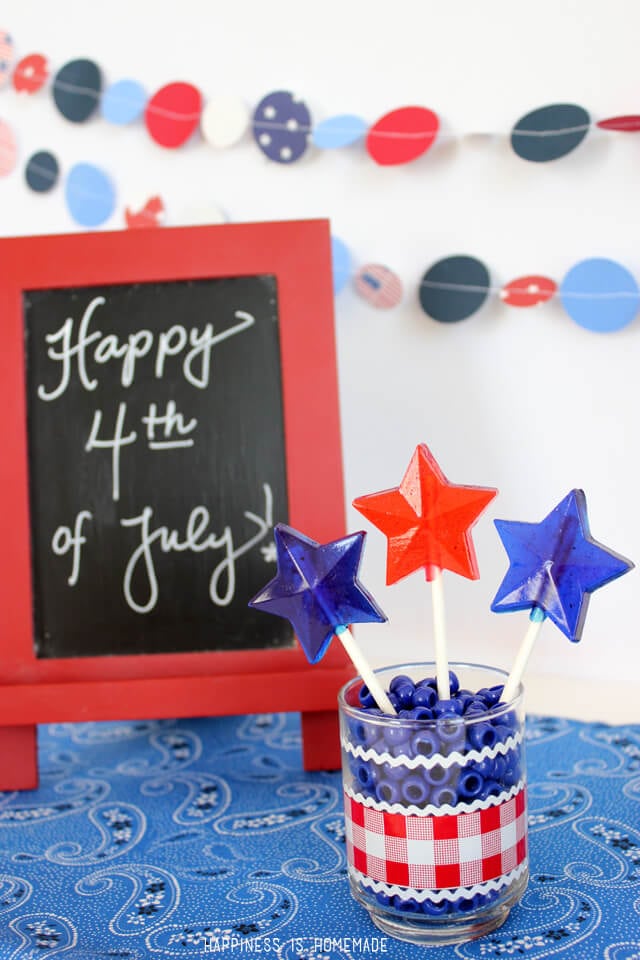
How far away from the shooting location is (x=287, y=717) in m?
1.09

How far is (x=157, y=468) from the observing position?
0.93m

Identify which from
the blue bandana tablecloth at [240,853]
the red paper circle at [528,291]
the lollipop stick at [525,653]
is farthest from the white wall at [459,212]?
the lollipop stick at [525,653]

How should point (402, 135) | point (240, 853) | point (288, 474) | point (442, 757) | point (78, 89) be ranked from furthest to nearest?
point (78, 89), point (402, 135), point (288, 474), point (240, 853), point (442, 757)

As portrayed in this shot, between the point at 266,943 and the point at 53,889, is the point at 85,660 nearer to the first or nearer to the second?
the point at 53,889

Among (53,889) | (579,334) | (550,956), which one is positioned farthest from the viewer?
(579,334)

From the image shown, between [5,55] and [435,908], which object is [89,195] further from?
[435,908]

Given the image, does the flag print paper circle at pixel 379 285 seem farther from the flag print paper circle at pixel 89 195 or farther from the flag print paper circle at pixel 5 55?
the flag print paper circle at pixel 5 55

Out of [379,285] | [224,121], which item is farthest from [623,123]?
[224,121]

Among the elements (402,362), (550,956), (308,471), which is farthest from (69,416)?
(550,956)

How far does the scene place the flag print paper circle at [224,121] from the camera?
108 cm

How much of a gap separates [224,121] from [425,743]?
0.78 metres

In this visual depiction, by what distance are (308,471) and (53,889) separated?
0.42 metres

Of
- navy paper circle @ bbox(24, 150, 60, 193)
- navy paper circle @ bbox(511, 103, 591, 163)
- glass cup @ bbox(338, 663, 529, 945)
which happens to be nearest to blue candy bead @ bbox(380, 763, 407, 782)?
glass cup @ bbox(338, 663, 529, 945)

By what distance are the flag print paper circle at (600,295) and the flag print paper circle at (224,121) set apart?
1.37ft
